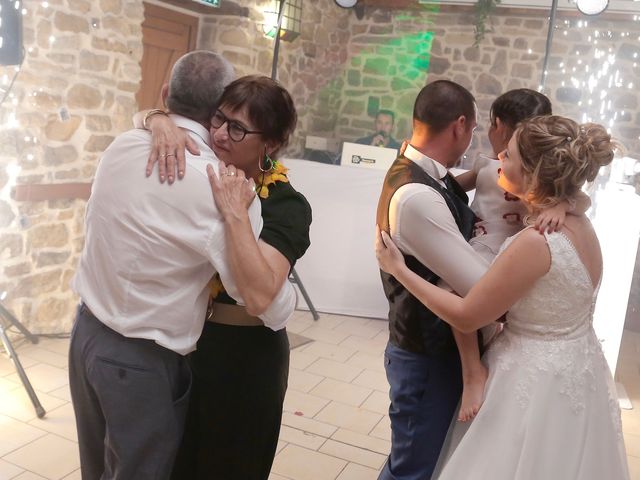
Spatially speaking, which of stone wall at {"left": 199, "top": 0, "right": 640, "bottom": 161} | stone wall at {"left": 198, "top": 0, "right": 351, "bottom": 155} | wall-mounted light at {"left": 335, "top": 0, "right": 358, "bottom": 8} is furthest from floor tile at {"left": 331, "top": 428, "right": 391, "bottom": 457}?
wall-mounted light at {"left": 335, "top": 0, "right": 358, "bottom": 8}

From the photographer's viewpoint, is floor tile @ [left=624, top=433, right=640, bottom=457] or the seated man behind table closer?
floor tile @ [left=624, top=433, right=640, bottom=457]

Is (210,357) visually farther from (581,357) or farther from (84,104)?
(84,104)

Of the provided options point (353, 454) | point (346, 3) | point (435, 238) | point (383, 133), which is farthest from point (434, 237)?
point (346, 3)

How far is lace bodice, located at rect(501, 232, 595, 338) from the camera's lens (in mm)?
1612

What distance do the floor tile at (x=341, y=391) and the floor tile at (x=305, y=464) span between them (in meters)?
0.71

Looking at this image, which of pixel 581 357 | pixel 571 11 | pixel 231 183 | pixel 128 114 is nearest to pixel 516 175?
pixel 581 357

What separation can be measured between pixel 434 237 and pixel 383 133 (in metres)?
5.50

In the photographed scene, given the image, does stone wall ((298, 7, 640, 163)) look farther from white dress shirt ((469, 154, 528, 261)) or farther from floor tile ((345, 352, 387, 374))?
white dress shirt ((469, 154, 528, 261))

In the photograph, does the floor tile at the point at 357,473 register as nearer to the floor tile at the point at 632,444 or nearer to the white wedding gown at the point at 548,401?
the white wedding gown at the point at 548,401

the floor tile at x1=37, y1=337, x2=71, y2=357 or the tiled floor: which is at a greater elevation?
the floor tile at x1=37, y1=337, x2=71, y2=357

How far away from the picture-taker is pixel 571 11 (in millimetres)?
6191

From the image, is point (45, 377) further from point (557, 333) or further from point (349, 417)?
point (557, 333)

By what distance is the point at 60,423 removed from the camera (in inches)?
126

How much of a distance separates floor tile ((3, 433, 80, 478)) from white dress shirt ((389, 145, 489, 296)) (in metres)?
1.83
